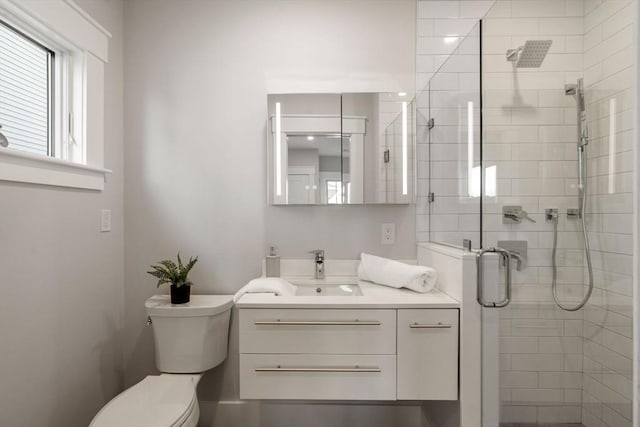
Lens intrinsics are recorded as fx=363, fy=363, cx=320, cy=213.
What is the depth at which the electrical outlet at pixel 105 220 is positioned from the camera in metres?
1.86

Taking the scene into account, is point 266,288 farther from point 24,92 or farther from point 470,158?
point 24,92

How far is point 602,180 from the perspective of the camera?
99 centimetres

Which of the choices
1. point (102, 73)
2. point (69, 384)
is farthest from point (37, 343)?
point (102, 73)

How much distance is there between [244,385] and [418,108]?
162 cm

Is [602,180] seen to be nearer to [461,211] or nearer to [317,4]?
[461,211]

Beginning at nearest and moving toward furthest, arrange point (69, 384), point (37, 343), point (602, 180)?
point (602, 180)
point (37, 343)
point (69, 384)

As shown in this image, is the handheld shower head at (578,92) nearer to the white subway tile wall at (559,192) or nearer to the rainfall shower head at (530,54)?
the white subway tile wall at (559,192)

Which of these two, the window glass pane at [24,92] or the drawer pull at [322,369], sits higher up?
the window glass pane at [24,92]

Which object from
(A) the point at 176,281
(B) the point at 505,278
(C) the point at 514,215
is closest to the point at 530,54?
(C) the point at 514,215

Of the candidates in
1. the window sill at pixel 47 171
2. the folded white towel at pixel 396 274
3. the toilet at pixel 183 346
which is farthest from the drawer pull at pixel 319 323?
the window sill at pixel 47 171

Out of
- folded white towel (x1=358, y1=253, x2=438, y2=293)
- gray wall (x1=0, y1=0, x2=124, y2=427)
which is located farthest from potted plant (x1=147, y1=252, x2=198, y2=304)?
folded white towel (x1=358, y1=253, x2=438, y2=293)

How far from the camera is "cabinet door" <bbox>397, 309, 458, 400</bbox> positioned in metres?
1.50

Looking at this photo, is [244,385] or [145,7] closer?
[244,385]

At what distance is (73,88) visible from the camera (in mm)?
1768
